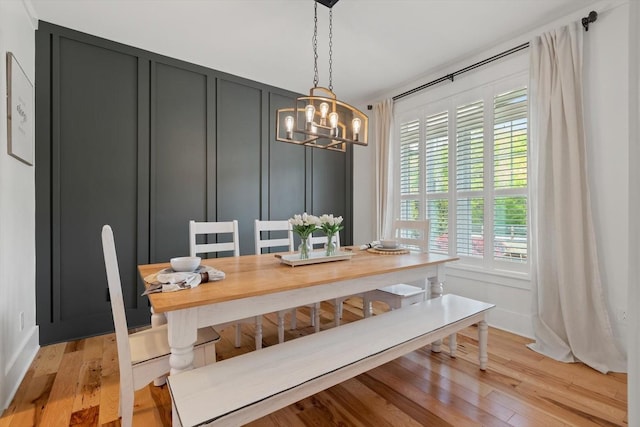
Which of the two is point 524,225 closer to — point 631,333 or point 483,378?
point 483,378

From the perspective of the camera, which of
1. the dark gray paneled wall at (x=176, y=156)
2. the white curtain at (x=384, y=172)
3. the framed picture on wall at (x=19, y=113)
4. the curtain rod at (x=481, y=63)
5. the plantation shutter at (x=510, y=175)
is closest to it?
the framed picture on wall at (x=19, y=113)

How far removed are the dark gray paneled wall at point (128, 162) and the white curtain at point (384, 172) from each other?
142 cm

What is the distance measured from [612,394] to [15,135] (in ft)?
13.7

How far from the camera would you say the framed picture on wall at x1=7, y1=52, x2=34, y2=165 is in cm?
195

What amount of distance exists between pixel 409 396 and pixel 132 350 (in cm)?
158

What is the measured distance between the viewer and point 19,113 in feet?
6.96

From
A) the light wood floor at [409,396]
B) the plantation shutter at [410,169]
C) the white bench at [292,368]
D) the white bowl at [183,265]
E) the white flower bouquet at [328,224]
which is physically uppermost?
the plantation shutter at [410,169]

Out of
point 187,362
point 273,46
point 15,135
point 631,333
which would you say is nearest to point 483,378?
point 187,362

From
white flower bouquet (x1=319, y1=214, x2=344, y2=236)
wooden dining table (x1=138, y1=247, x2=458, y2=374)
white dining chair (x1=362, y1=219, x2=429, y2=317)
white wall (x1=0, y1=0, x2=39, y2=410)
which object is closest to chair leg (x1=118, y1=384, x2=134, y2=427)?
wooden dining table (x1=138, y1=247, x2=458, y2=374)

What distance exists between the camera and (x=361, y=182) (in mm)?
4566

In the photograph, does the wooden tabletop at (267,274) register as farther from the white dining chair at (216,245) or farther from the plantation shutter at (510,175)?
the plantation shutter at (510,175)

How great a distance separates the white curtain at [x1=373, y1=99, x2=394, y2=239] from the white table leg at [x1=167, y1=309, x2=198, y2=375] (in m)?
3.07

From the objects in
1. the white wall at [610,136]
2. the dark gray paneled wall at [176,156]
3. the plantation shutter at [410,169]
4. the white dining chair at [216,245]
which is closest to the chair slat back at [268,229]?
the white dining chair at [216,245]

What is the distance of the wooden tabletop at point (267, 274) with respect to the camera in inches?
51.5
